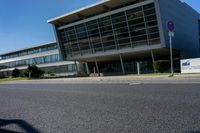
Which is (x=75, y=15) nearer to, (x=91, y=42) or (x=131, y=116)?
(x=91, y=42)

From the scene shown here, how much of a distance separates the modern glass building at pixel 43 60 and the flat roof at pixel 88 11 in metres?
18.1

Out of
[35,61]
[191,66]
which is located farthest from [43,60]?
[191,66]

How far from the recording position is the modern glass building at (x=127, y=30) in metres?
33.2

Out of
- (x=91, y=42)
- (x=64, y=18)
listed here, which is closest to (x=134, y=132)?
(x=91, y=42)

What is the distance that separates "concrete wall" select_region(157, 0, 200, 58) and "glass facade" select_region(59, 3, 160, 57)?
6.57ft

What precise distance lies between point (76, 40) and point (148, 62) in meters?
15.9

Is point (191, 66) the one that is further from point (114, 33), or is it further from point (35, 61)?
point (35, 61)

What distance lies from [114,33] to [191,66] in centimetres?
1851

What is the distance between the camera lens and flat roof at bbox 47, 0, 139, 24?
35.8m

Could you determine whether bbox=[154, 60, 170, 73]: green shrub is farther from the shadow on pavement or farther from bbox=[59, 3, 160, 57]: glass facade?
the shadow on pavement

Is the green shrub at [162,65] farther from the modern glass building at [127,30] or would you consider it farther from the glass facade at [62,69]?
the glass facade at [62,69]

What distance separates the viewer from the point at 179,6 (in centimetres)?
3894

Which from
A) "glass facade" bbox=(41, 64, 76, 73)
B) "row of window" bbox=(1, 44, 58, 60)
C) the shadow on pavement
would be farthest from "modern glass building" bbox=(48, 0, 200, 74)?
the shadow on pavement

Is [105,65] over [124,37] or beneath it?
beneath
